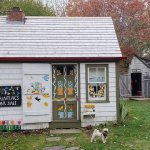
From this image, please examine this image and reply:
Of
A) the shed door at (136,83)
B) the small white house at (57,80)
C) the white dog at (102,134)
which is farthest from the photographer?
the shed door at (136,83)

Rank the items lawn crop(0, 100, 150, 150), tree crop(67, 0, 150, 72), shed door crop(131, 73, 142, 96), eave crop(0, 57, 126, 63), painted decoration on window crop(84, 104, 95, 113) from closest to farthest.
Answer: lawn crop(0, 100, 150, 150)
eave crop(0, 57, 126, 63)
painted decoration on window crop(84, 104, 95, 113)
shed door crop(131, 73, 142, 96)
tree crop(67, 0, 150, 72)

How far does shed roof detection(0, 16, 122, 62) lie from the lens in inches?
583

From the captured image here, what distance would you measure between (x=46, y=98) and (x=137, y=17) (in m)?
27.6

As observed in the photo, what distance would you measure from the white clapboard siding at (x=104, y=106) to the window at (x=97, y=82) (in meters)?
0.19

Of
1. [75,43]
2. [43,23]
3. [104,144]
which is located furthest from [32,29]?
[104,144]

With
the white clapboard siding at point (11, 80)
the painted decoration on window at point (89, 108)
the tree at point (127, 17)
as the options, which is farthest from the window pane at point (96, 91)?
the tree at point (127, 17)

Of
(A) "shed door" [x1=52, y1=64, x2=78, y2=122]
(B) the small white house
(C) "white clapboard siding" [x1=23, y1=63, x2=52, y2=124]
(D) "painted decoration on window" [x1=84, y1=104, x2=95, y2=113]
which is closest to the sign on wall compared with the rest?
(B) the small white house

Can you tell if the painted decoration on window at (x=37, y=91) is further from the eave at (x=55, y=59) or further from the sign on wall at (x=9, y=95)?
the eave at (x=55, y=59)

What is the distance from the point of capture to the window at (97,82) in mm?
15008

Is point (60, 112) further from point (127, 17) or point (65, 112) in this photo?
point (127, 17)

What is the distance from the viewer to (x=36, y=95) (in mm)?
14609

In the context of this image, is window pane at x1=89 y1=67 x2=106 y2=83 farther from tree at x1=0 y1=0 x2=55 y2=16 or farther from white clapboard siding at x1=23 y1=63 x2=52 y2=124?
tree at x1=0 y1=0 x2=55 y2=16

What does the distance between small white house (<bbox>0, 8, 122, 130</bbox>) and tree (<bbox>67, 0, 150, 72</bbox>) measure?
2467 cm

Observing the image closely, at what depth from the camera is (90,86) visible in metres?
15.0
